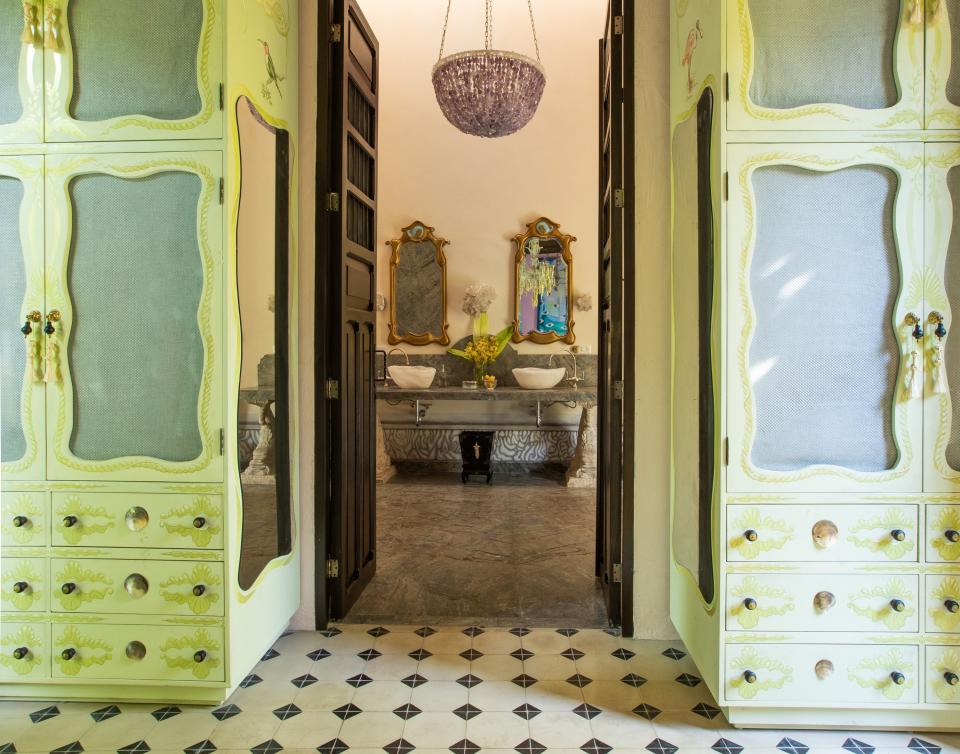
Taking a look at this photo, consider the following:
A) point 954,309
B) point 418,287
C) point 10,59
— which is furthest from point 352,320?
point 418,287

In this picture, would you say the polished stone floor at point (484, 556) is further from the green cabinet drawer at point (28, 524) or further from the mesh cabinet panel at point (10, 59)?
the mesh cabinet panel at point (10, 59)

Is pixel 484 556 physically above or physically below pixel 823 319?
below

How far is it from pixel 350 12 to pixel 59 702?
9.63 ft

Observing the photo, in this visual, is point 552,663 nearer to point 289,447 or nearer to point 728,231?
point 289,447

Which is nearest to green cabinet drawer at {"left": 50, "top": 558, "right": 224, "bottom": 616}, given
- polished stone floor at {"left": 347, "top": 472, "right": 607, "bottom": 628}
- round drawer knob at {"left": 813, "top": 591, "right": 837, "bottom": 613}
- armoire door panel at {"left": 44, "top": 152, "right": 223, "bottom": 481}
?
armoire door panel at {"left": 44, "top": 152, "right": 223, "bottom": 481}

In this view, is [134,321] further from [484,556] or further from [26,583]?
[484,556]

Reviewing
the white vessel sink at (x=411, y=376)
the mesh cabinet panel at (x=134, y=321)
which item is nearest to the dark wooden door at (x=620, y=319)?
the mesh cabinet panel at (x=134, y=321)

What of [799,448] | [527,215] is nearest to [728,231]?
[799,448]

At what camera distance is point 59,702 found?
2469mm

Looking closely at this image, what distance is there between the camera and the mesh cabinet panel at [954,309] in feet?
7.32

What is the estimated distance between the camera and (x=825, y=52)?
225 centimetres

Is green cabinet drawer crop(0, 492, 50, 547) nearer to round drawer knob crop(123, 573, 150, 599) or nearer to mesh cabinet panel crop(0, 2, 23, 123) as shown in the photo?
round drawer knob crop(123, 573, 150, 599)

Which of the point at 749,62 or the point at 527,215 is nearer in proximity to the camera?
the point at 749,62

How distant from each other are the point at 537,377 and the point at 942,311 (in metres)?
4.34
